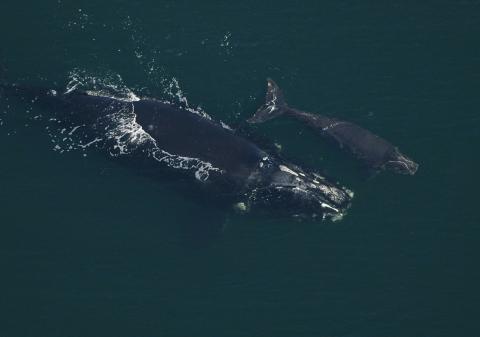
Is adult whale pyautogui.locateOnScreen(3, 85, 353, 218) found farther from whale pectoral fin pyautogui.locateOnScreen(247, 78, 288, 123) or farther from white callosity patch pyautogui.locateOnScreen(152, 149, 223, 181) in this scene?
whale pectoral fin pyautogui.locateOnScreen(247, 78, 288, 123)

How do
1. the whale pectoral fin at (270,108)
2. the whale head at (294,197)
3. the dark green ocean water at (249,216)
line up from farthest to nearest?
the whale pectoral fin at (270,108), the whale head at (294,197), the dark green ocean water at (249,216)

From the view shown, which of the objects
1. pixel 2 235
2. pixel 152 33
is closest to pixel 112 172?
pixel 2 235

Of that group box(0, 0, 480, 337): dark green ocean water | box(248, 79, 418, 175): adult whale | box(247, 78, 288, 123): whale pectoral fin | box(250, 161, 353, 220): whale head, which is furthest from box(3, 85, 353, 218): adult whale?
box(248, 79, 418, 175): adult whale

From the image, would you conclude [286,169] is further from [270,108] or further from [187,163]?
[187,163]

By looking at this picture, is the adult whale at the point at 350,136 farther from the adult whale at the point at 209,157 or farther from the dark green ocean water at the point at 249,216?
A: the adult whale at the point at 209,157

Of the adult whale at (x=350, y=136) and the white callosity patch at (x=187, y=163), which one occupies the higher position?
the adult whale at (x=350, y=136)

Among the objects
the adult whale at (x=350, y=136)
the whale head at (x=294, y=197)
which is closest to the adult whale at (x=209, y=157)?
the whale head at (x=294, y=197)

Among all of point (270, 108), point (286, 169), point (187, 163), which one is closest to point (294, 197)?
point (286, 169)
